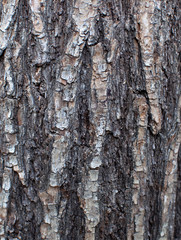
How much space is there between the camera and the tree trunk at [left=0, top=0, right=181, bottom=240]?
2.92 feet

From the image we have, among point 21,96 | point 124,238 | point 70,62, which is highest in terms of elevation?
point 70,62

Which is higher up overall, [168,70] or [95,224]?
[168,70]

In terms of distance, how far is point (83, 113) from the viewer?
0.92 metres

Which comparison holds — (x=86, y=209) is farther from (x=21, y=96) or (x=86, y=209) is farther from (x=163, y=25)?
(x=163, y=25)

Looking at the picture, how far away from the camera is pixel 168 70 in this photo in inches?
38.4

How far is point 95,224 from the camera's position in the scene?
0.95 metres

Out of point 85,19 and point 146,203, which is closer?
point 85,19

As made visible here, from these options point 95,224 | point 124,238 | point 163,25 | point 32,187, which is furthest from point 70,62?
point 124,238

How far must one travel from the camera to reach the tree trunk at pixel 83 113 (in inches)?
35.0

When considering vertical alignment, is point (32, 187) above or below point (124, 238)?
above

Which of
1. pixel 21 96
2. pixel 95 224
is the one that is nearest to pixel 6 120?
pixel 21 96

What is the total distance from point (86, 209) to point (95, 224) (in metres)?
0.08

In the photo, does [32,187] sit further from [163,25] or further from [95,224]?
[163,25]

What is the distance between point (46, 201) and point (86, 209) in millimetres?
176
